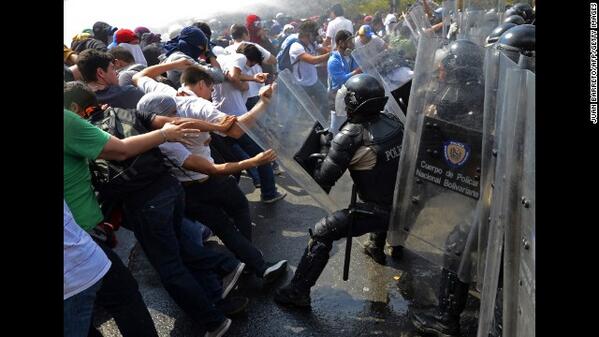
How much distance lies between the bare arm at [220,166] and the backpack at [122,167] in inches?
12.3

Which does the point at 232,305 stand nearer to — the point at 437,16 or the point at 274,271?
the point at 274,271

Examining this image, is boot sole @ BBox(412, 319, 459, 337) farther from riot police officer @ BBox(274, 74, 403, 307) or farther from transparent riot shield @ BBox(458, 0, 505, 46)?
transparent riot shield @ BBox(458, 0, 505, 46)

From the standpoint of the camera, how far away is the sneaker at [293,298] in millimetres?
3768

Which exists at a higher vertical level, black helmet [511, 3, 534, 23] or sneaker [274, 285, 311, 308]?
black helmet [511, 3, 534, 23]

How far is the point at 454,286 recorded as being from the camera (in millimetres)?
3266

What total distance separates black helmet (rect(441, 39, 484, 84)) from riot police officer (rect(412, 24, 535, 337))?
30mm

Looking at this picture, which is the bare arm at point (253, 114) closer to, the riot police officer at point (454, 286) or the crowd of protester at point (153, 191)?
the crowd of protester at point (153, 191)

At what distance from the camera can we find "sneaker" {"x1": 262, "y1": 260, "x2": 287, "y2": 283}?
4055 mm

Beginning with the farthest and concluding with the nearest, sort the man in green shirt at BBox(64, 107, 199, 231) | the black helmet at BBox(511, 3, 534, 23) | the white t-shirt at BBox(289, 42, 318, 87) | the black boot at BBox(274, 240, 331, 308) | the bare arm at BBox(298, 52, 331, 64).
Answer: the bare arm at BBox(298, 52, 331, 64)
the white t-shirt at BBox(289, 42, 318, 87)
the black helmet at BBox(511, 3, 534, 23)
the black boot at BBox(274, 240, 331, 308)
the man in green shirt at BBox(64, 107, 199, 231)

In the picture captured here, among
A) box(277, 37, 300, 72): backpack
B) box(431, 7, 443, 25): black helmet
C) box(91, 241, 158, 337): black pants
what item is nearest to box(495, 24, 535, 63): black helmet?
box(91, 241, 158, 337): black pants

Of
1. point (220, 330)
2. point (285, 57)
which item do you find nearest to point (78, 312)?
point (220, 330)

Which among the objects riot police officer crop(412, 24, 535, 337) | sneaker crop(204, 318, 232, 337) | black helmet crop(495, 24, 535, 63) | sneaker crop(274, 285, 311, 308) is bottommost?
sneaker crop(274, 285, 311, 308)
